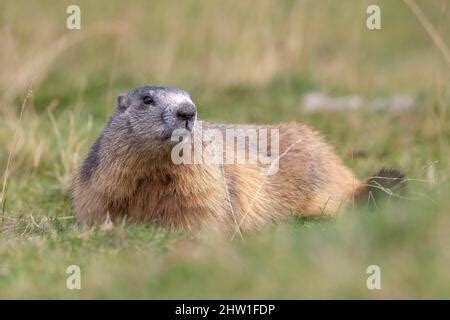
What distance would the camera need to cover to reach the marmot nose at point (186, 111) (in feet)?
16.9

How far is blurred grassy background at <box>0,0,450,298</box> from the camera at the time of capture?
3.94 meters

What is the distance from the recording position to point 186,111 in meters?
5.16

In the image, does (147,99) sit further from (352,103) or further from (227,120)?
(352,103)

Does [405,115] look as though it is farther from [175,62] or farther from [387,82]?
[175,62]

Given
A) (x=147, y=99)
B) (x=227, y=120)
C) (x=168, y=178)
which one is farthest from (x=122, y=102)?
(x=227, y=120)

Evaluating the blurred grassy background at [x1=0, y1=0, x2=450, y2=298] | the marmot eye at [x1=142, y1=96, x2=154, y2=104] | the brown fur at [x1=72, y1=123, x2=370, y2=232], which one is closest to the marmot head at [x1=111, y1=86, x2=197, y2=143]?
the marmot eye at [x1=142, y1=96, x2=154, y2=104]

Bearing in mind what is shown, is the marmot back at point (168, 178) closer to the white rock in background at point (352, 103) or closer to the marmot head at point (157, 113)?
the marmot head at point (157, 113)

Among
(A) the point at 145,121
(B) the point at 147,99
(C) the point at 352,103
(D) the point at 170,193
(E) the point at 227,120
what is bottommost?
(D) the point at 170,193

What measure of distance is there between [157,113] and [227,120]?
4361 millimetres

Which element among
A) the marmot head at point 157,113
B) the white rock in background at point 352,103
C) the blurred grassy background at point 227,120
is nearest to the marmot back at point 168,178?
the marmot head at point 157,113

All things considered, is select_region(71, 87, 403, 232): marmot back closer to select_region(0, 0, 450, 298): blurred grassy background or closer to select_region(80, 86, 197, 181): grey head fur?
select_region(80, 86, 197, 181): grey head fur

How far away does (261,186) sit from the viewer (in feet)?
19.8

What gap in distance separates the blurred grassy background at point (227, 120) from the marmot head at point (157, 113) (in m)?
0.65
